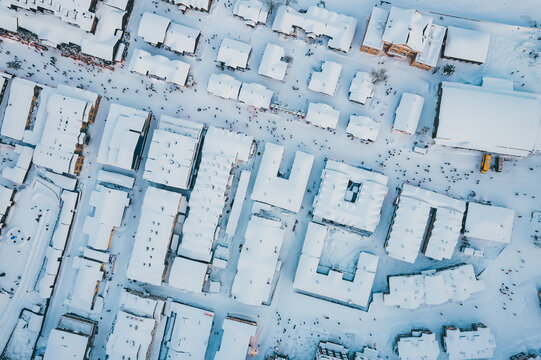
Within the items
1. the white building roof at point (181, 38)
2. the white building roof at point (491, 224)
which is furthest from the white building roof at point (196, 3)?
the white building roof at point (491, 224)

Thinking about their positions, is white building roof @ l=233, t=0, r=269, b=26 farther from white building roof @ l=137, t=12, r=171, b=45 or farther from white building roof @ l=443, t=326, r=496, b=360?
white building roof @ l=443, t=326, r=496, b=360

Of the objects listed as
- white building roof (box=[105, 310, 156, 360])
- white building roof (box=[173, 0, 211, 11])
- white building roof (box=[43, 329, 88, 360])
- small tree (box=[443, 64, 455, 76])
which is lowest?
white building roof (box=[43, 329, 88, 360])

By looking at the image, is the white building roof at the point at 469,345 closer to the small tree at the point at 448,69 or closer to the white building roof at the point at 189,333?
the white building roof at the point at 189,333

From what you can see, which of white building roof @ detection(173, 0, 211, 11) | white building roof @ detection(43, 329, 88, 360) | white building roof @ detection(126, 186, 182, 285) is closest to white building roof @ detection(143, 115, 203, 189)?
white building roof @ detection(126, 186, 182, 285)

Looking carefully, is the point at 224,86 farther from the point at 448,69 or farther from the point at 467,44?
the point at 467,44

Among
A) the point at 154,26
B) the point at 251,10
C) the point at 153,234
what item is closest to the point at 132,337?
the point at 153,234

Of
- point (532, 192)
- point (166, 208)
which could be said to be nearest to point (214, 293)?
point (166, 208)
